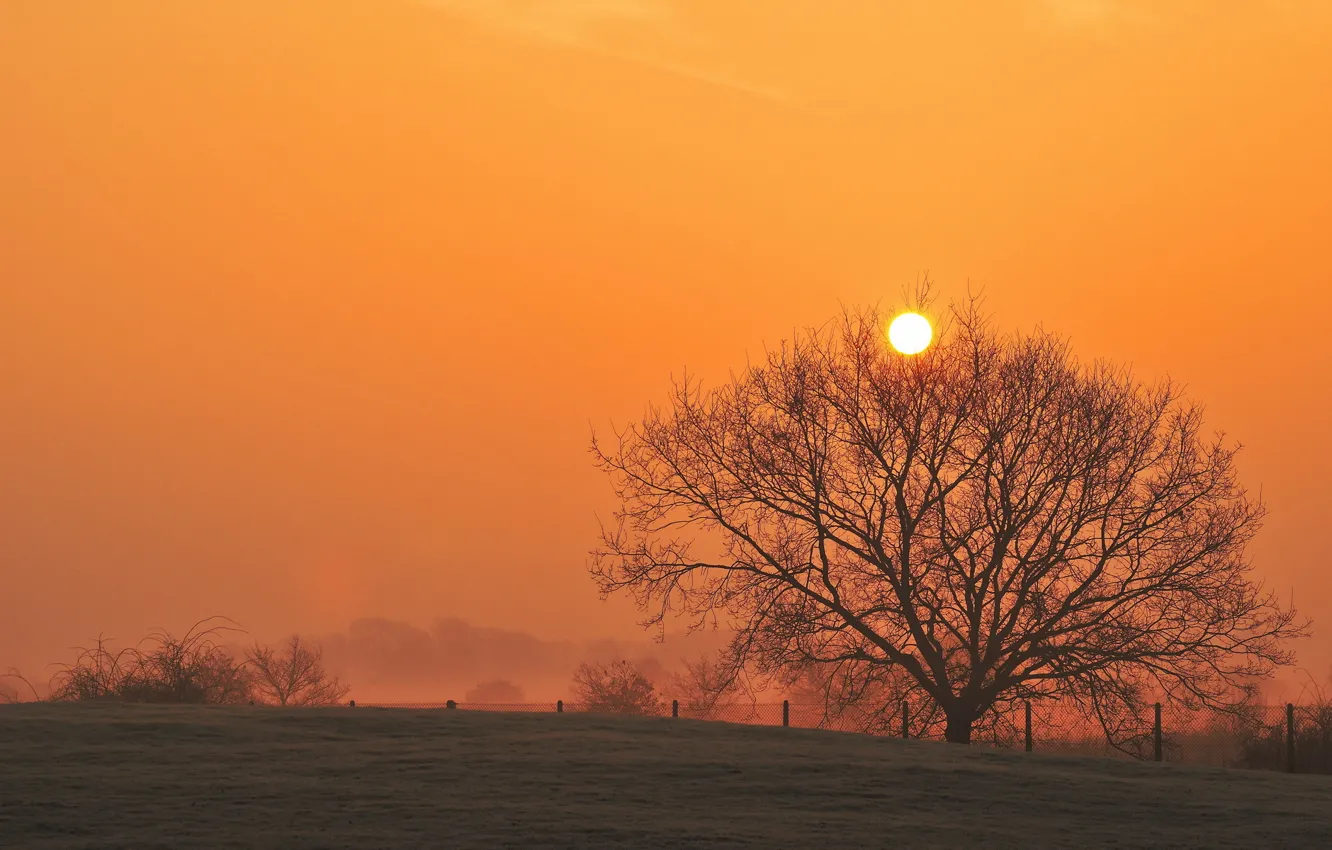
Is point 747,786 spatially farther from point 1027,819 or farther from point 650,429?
point 650,429

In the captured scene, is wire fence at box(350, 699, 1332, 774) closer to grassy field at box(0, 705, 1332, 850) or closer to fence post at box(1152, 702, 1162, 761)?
fence post at box(1152, 702, 1162, 761)

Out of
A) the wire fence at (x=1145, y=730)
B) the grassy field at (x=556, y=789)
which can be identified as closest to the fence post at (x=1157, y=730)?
the wire fence at (x=1145, y=730)

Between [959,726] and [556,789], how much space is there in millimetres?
17777

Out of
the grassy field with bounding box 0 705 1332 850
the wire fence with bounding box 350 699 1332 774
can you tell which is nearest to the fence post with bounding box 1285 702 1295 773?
the wire fence with bounding box 350 699 1332 774

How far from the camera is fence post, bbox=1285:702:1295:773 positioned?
97.0 feet

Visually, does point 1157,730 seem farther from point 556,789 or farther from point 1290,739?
point 556,789

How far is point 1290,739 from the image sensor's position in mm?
29750

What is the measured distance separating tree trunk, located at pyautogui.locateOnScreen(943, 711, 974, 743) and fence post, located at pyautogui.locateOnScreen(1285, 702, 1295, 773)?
6.54 m

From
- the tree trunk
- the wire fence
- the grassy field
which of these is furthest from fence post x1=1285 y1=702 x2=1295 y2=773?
the grassy field

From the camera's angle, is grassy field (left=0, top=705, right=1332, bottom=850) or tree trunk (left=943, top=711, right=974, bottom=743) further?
tree trunk (left=943, top=711, right=974, bottom=743)

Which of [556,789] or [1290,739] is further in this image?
[1290,739]

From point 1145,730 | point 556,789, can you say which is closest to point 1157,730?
→ point 1145,730

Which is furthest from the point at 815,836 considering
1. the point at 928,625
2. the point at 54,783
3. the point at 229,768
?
the point at 928,625

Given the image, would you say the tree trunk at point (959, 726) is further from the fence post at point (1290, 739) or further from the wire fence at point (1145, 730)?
the fence post at point (1290, 739)
